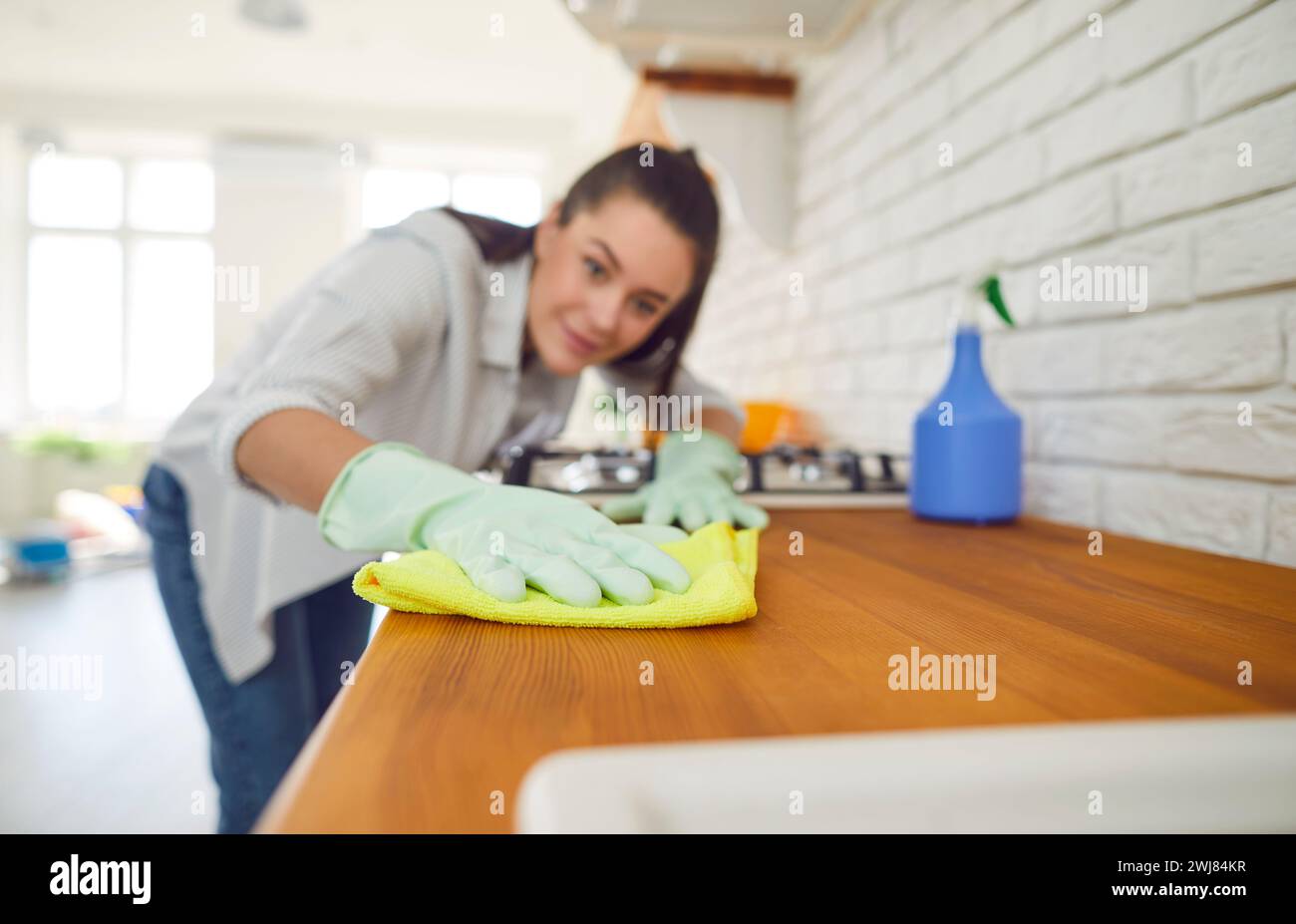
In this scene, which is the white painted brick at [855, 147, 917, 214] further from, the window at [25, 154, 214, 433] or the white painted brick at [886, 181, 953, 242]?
the window at [25, 154, 214, 433]

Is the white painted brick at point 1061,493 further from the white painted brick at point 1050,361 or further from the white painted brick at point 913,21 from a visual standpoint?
the white painted brick at point 913,21

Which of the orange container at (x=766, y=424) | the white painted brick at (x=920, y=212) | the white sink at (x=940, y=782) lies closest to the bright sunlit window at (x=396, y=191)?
the orange container at (x=766, y=424)

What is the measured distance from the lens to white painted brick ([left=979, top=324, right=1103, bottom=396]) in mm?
888

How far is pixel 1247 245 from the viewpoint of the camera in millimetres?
688

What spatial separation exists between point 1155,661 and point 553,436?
1.13 metres

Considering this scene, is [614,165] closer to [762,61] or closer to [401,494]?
[401,494]

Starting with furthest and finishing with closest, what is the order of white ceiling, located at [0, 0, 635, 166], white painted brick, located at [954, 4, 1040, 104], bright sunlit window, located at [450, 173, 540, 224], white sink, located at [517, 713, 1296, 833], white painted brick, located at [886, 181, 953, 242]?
1. bright sunlit window, located at [450, 173, 540, 224]
2. white ceiling, located at [0, 0, 635, 166]
3. white painted brick, located at [886, 181, 953, 242]
4. white painted brick, located at [954, 4, 1040, 104]
5. white sink, located at [517, 713, 1296, 833]

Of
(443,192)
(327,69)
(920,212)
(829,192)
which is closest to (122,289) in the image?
(443,192)

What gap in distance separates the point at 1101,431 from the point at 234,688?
1043 millimetres

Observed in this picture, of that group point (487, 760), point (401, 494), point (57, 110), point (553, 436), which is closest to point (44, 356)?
point (57, 110)

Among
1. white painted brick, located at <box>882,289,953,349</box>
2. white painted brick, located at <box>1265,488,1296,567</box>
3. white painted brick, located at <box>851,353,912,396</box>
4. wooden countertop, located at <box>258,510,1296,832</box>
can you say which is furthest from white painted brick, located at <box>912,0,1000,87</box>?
wooden countertop, located at <box>258,510,1296,832</box>

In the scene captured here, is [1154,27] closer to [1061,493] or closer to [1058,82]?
[1058,82]

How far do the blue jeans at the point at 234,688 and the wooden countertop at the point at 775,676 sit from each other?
0.67 m

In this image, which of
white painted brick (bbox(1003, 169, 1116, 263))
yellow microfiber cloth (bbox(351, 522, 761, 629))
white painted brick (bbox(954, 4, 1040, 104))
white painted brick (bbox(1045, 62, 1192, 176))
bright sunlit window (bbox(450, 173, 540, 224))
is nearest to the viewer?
yellow microfiber cloth (bbox(351, 522, 761, 629))
